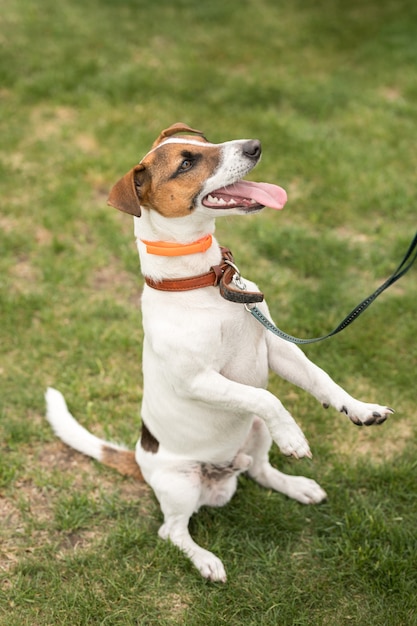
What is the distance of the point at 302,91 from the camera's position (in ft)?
26.8

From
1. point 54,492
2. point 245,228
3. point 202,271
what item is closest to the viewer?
point 202,271

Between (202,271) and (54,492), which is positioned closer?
(202,271)

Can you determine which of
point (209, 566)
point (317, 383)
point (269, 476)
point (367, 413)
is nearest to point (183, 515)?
point (209, 566)

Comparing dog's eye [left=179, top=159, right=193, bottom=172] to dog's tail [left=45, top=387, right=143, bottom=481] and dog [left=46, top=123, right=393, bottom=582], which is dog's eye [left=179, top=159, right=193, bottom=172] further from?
dog's tail [left=45, top=387, right=143, bottom=481]

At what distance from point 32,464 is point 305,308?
2.18 m

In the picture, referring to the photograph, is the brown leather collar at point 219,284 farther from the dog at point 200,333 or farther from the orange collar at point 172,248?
the orange collar at point 172,248

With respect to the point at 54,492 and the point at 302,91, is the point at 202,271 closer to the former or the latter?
the point at 54,492

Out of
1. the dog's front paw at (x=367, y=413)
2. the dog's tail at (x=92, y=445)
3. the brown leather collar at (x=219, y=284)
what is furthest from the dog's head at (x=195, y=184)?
the dog's tail at (x=92, y=445)

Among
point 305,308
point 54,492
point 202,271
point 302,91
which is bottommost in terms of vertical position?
point 54,492

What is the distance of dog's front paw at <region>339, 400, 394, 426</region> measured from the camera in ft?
10.9

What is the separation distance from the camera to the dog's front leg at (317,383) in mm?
3352

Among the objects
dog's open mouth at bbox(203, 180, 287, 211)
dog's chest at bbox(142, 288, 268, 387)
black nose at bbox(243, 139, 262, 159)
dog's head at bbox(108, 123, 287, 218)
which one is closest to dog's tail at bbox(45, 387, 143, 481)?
dog's chest at bbox(142, 288, 268, 387)

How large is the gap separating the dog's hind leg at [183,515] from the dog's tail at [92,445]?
47 cm

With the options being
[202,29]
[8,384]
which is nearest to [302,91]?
[202,29]
